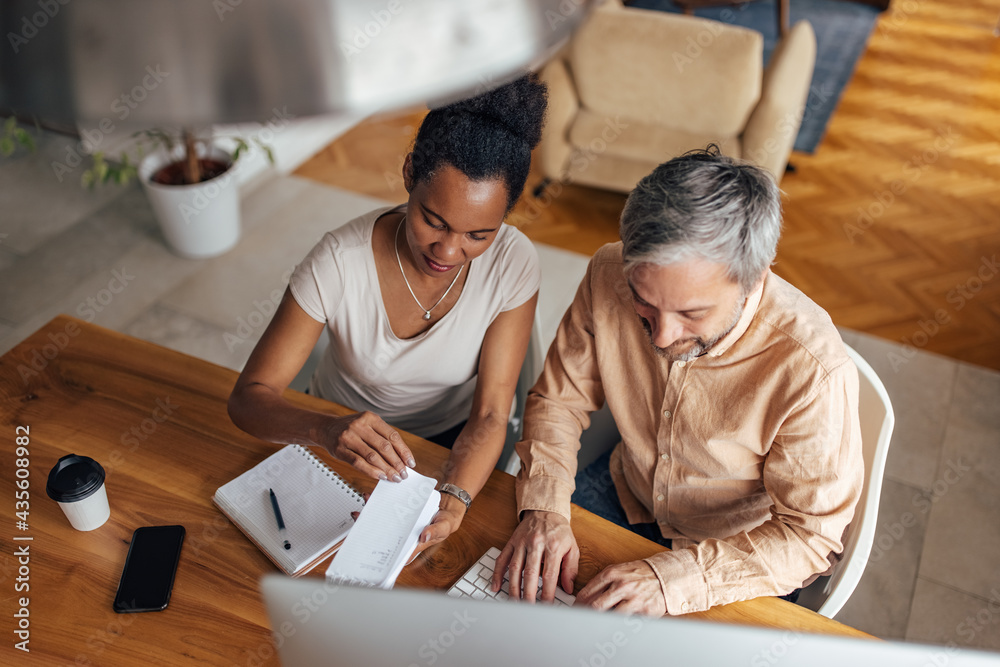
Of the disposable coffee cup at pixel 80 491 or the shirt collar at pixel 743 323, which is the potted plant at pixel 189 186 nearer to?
the disposable coffee cup at pixel 80 491

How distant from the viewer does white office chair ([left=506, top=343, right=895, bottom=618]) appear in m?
1.28

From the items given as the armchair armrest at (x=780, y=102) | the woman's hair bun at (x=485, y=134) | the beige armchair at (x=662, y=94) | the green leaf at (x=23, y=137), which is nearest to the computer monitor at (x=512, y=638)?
the woman's hair bun at (x=485, y=134)

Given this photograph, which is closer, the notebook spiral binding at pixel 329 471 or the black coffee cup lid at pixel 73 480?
the black coffee cup lid at pixel 73 480

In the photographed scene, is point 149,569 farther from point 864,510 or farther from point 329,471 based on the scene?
point 864,510

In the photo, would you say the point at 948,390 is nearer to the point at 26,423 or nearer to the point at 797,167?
the point at 797,167

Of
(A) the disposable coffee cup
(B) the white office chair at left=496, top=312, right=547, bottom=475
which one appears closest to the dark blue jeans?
(B) the white office chair at left=496, top=312, right=547, bottom=475

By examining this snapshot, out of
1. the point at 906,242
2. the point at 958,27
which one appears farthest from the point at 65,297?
the point at 958,27

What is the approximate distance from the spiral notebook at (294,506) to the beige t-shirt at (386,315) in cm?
28

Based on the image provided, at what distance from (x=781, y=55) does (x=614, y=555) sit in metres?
2.79

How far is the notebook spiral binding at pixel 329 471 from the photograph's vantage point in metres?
1.35

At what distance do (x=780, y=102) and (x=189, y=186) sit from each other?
8.10 feet

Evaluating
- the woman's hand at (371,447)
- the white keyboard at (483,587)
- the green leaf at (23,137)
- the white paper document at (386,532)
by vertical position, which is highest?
the woman's hand at (371,447)

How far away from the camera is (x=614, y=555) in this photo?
1.29 m

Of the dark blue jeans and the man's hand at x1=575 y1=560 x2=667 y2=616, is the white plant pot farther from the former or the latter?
the man's hand at x1=575 y1=560 x2=667 y2=616
